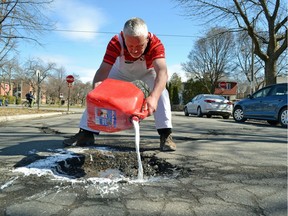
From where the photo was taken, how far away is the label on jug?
2649 mm

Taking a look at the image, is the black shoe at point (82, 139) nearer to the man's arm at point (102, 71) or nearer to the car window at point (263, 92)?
the man's arm at point (102, 71)

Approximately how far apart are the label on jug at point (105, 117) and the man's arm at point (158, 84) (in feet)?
1.07

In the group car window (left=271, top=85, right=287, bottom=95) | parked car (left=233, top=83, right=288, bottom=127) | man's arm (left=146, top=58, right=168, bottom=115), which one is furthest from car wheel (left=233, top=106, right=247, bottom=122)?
man's arm (left=146, top=58, right=168, bottom=115)

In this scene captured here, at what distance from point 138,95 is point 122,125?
30 cm

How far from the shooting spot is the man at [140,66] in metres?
3.03

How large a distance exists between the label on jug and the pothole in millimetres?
542

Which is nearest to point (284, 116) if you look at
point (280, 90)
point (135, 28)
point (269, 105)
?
point (269, 105)

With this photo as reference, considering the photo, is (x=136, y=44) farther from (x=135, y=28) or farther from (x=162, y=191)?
(x=162, y=191)

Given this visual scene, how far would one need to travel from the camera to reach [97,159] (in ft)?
11.5

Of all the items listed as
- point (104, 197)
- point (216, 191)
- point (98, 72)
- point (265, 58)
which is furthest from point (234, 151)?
point (265, 58)

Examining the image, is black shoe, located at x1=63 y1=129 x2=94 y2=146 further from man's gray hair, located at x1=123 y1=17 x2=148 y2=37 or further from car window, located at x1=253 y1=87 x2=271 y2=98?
car window, located at x1=253 y1=87 x2=271 y2=98

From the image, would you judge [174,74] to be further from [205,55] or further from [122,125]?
[122,125]

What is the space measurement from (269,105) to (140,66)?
819cm

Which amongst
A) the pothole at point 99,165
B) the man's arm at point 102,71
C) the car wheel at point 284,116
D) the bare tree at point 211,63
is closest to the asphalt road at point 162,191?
the pothole at point 99,165
